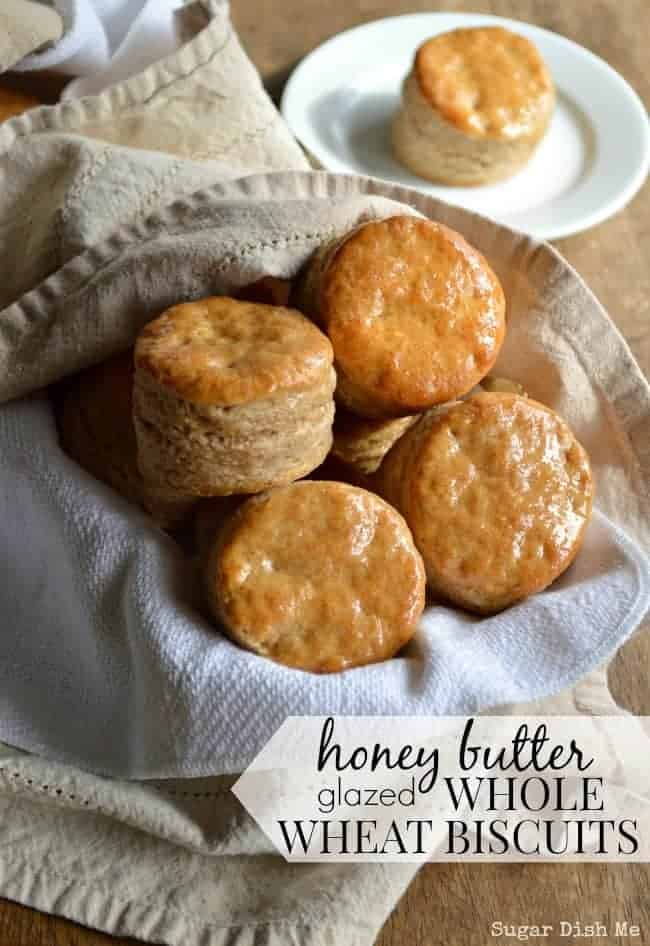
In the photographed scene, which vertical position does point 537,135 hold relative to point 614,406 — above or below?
below

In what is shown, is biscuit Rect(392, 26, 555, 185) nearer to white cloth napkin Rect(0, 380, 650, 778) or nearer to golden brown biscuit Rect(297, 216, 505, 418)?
golden brown biscuit Rect(297, 216, 505, 418)

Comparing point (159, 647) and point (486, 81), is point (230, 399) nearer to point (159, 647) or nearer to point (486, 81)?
point (159, 647)

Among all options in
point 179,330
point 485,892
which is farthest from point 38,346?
point 485,892

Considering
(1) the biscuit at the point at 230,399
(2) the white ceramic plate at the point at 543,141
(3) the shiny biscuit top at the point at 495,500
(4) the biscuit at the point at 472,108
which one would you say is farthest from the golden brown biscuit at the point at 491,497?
(4) the biscuit at the point at 472,108

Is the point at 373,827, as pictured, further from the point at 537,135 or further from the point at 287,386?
the point at 537,135

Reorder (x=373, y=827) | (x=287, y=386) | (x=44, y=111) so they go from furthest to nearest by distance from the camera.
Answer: (x=44, y=111) < (x=373, y=827) < (x=287, y=386)

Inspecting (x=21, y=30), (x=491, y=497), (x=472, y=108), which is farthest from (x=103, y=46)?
(x=491, y=497)

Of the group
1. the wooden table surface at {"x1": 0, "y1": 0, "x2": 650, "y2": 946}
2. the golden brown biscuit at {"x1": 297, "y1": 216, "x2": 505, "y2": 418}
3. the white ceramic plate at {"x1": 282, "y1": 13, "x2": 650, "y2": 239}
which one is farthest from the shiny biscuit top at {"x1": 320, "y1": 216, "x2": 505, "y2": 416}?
the white ceramic plate at {"x1": 282, "y1": 13, "x2": 650, "y2": 239}

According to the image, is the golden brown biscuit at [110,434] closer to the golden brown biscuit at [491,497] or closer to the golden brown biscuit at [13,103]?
the golden brown biscuit at [491,497]
